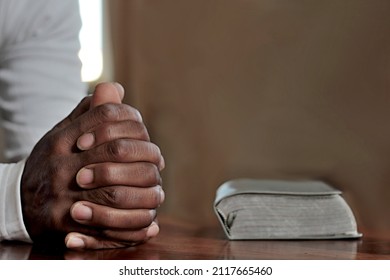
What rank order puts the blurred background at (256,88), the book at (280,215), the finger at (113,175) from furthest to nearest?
the blurred background at (256,88), the book at (280,215), the finger at (113,175)

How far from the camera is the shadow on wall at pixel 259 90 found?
928 millimetres

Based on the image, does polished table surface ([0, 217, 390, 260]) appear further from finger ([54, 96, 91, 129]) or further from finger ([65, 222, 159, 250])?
finger ([54, 96, 91, 129])

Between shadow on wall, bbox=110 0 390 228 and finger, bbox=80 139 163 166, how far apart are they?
303 millimetres

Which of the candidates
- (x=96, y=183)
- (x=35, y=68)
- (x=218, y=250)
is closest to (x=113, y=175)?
(x=96, y=183)

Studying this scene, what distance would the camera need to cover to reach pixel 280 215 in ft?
2.41

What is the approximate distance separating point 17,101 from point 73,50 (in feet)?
0.34

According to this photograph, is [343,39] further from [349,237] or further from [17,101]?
[17,101]

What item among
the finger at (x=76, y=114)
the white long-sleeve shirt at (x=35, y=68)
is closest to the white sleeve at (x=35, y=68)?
the white long-sleeve shirt at (x=35, y=68)

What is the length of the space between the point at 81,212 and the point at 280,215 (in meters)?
0.21

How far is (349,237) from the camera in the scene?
0.75 meters

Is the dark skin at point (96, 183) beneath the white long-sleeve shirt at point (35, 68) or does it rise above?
beneath

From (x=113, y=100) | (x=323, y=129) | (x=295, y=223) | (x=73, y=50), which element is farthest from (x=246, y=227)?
(x=73, y=50)

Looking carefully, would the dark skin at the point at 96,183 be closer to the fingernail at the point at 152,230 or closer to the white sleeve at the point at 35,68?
the fingernail at the point at 152,230

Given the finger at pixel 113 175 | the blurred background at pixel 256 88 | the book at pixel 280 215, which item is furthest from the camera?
the blurred background at pixel 256 88
